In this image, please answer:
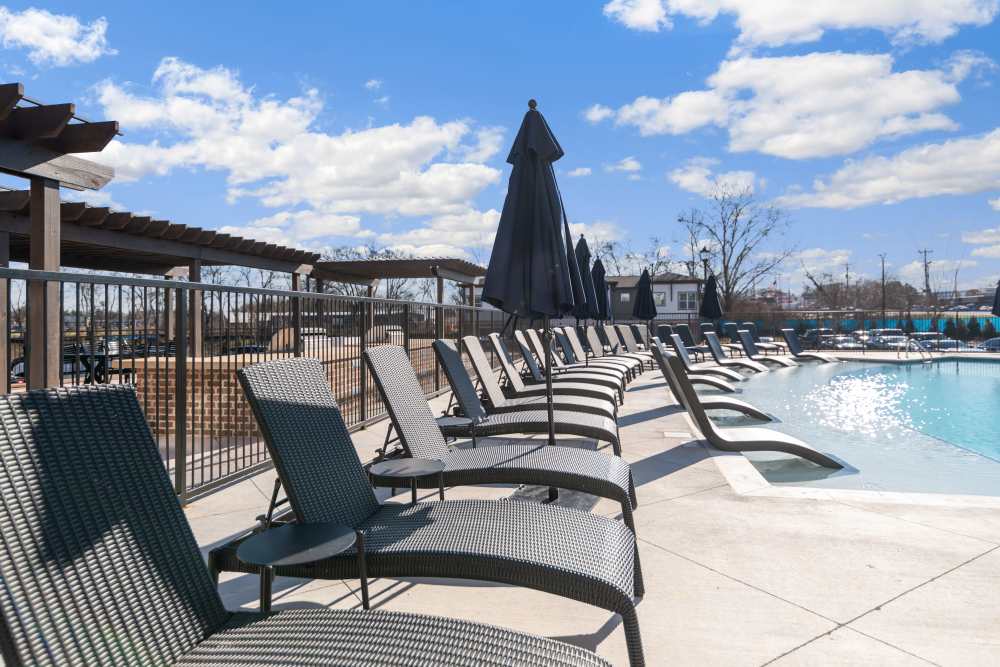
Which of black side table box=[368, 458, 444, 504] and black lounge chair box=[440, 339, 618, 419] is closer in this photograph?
black side table box=[368, 458, 444, 504]

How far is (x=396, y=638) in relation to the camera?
1.55m

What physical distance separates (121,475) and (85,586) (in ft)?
0.99

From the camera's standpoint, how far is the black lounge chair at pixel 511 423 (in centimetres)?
454

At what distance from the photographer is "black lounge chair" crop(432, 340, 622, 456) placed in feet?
14.9

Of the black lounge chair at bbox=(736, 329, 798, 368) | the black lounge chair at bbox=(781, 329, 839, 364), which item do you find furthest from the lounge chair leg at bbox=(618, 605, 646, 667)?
the black lounge chair at bbox=(781, 329, 839, 364)

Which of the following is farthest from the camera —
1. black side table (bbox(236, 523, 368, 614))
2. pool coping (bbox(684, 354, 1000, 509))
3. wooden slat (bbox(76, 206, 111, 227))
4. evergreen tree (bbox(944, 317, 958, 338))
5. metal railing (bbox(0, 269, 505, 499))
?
evergreen tree (bbox(944, 317, 958, 338))

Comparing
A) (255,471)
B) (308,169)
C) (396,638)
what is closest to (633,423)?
(255,471)

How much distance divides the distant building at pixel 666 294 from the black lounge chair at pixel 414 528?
156ft

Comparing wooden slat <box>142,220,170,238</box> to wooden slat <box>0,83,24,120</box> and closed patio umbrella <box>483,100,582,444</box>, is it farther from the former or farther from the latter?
closed patio umbrella <box>483,100,582,444</box>

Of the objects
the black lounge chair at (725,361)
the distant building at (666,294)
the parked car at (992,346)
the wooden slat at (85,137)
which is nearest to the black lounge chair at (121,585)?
the wooden slat at (85,137)

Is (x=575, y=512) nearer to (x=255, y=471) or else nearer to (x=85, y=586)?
(x=85, y=586)

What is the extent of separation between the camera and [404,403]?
3.75 metres

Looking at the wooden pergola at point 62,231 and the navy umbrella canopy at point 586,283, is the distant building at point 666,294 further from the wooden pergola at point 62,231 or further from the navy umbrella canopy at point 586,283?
the navy umbrella canopy at point 586,283

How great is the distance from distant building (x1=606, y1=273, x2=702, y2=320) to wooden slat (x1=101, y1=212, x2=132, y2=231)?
41.7 m
